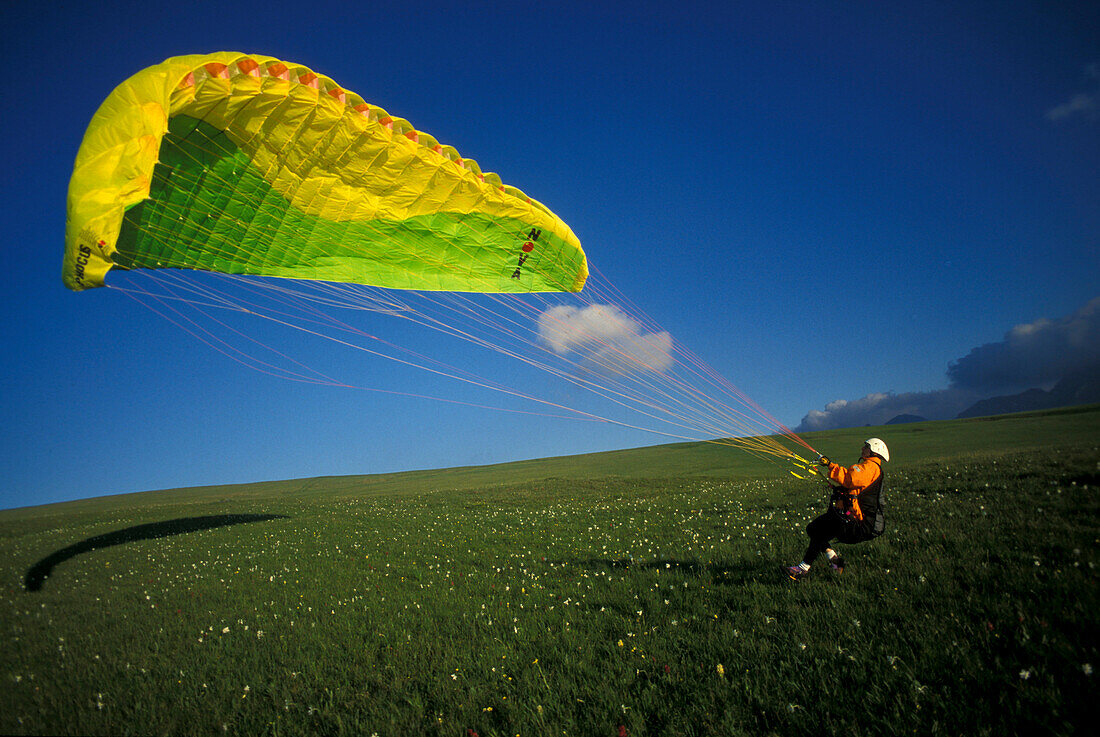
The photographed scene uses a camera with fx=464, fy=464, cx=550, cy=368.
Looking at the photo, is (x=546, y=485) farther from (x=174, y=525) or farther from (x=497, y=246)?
(x=497, y=246)

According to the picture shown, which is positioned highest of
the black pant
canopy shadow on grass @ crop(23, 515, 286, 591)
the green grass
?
the black pant

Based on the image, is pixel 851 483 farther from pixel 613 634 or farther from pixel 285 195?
pixel 285 195

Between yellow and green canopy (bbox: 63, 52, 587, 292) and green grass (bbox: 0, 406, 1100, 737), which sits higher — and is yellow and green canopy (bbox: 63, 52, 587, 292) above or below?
above

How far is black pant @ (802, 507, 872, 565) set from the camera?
5.76 m

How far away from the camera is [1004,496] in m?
8.41

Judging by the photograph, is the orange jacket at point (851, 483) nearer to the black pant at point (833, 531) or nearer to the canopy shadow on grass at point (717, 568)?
the black pant at point (833, 531)

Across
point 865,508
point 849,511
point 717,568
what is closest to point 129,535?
point 717,568

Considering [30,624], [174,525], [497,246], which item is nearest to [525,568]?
[497,246]

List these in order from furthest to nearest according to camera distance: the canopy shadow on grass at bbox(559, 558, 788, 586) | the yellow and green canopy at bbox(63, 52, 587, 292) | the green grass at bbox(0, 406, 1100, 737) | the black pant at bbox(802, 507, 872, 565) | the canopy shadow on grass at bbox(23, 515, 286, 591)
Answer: the canopy shadow on grass at bbox(23, 515, 286, 591)
the canopy shadow on grass at bbox(559, 558, 788, 586)
the yellow and green canopy at bbox(63, 52, 587, 292)
the black pant at bbox(802, 507, 872, 565)
the green grass at bbox(0, 406, 1100, 737)

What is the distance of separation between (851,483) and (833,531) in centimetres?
67

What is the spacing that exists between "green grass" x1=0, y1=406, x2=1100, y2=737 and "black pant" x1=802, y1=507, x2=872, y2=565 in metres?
0.32

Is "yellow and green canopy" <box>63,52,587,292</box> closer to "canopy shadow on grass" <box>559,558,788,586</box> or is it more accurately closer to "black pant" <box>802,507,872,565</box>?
"canopy shadow on grass" <box>559,558,788,586</box>

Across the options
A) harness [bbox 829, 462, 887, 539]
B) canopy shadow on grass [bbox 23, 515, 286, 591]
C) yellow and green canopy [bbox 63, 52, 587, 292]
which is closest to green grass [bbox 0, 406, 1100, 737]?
harness [bbox 829, 462, 887, 539]

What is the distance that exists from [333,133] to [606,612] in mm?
7993
